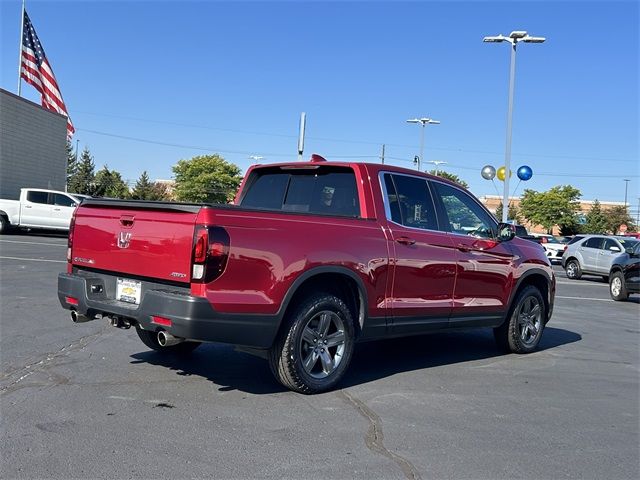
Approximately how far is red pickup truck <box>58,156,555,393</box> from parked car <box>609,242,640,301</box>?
8.99 metres

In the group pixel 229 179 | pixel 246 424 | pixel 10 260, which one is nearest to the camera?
pixel 246 424

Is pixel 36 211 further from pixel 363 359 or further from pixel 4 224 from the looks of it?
pixel 363 359

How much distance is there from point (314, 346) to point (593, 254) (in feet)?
63.2

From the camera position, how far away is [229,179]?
3686 inches

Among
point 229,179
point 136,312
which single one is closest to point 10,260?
point 136,312

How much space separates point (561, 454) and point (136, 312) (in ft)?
10.7

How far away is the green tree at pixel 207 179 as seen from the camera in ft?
305

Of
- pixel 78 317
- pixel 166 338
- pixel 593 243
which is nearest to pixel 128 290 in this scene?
pixel 166 338

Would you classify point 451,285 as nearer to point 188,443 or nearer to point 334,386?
point 334,386

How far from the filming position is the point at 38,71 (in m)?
30.1

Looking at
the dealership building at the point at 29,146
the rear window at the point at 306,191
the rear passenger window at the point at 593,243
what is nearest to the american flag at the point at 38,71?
the dealership building at the point at 29,146

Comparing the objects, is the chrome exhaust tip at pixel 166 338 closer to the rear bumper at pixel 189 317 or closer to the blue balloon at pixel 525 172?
the rear bumper at pixel 189 317

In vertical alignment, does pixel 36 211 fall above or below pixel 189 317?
above

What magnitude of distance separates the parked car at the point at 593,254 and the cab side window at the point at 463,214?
1594 centimetres
